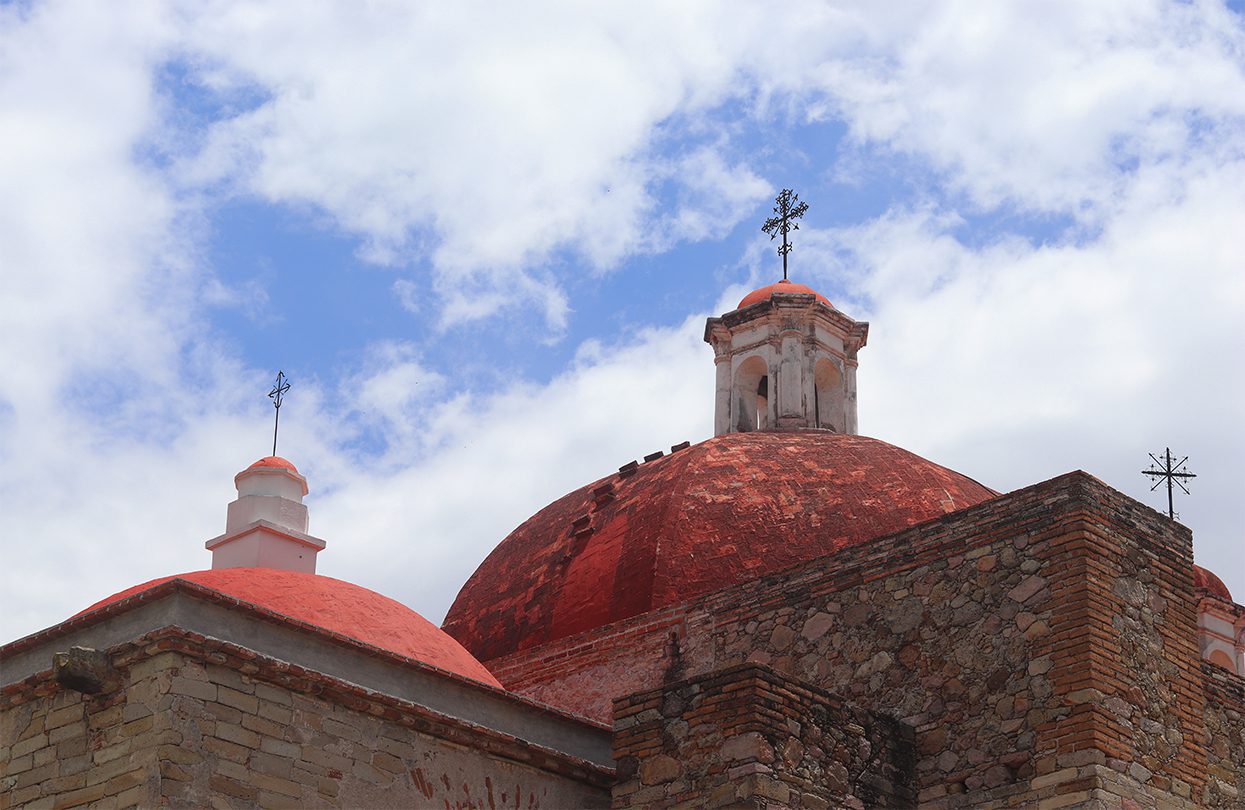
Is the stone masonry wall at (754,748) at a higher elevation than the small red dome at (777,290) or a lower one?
lower

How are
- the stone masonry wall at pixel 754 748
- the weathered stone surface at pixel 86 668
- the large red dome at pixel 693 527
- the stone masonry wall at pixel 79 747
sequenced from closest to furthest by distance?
the stone masonry wall at pixel 79 747, the weathered stone surface at pixel 86 668, the stone masonry wall at pixel 754 748, the large red dome at pixel 693 527

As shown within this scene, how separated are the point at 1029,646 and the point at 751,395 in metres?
7.48

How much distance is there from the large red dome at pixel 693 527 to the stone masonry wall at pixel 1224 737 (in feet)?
8.88

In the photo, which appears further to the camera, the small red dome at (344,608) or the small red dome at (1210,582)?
the small red dome at (1210,582)

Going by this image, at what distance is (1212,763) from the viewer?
10469 millimetres

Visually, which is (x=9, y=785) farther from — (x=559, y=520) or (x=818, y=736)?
(x=559, y=520)

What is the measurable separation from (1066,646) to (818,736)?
1.43 meters

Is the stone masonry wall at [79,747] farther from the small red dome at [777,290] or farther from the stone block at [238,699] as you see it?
the small red dome at [777,290]

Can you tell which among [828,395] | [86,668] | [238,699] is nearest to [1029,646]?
[238,699]

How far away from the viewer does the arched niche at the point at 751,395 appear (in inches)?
667


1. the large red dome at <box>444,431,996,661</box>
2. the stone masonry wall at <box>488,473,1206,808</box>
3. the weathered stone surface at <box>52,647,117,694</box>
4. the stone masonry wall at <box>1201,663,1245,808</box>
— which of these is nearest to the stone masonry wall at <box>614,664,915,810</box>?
the stone masonry wall at <box>488,473,1206,808</box>

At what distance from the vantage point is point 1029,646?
9898mm

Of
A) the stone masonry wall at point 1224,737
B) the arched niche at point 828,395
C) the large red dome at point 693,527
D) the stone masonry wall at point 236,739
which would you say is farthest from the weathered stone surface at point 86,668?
the arched niche at point 828,395

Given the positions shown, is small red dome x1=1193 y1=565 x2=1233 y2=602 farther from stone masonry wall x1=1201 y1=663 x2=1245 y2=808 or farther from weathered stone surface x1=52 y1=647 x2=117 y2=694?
weathered stone surface x1=52 y1=647 x2=117 y2=694
